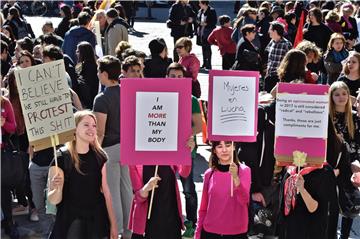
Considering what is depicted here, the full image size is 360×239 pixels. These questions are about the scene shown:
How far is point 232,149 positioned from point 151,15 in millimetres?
23299

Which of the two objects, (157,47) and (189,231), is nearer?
(189,231)

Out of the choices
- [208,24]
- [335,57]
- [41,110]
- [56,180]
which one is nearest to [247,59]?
[335,57]

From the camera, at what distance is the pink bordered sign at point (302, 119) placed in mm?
5359

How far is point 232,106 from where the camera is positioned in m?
5.58

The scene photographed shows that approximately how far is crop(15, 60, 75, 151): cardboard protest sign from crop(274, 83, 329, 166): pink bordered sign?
151cm

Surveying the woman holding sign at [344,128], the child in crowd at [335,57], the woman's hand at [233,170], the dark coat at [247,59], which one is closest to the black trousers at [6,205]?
the woman's hand at [233,170]

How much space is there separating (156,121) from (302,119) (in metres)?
1.04

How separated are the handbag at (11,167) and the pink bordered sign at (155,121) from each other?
5.34 ft

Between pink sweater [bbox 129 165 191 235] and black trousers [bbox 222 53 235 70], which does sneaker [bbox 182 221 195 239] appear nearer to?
pink sweater [bbox 129 165 191 235]

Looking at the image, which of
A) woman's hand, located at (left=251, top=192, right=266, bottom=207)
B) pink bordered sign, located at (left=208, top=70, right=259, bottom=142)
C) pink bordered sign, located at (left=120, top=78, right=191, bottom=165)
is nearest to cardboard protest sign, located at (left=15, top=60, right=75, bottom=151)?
pink bordered sign, located at (left=120, top=78, right=191, bottom=165)

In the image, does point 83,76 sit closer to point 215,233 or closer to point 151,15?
point 215,233

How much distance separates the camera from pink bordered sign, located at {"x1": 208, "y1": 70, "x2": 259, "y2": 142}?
5566 millimetres

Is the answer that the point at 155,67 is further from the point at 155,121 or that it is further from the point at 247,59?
the point at 155,121

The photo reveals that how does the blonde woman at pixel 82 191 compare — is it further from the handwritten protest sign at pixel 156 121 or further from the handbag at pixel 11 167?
the handbag at pixel 11 167
